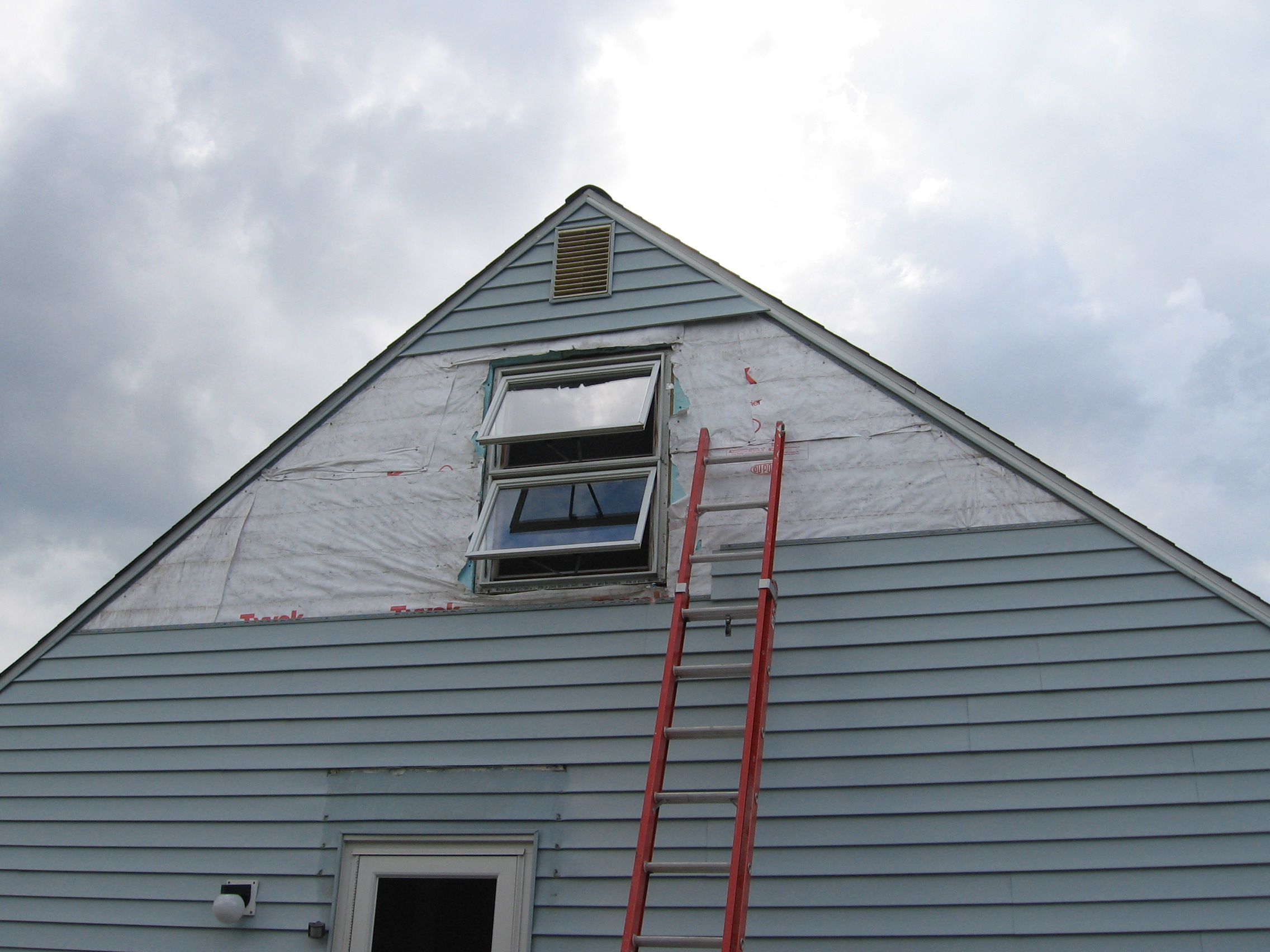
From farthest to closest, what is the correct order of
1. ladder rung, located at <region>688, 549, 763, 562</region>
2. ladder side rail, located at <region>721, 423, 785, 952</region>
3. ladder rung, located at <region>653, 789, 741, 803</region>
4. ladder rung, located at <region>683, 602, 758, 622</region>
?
ladder rung, located at <region>688, 549, 763, 562</region>, ladder rung, located at <region>683, 602, 758, 622</region>, ladder rung, located at <region>653, 789, 741, 803</region>, ladder side rail, located at <region>721, 423, 785, 952</region>

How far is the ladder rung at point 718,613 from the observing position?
5.05m

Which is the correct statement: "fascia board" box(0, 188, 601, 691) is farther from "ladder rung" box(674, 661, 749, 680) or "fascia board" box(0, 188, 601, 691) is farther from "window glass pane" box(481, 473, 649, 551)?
"ladder rung" box(674, 661, 749, 680)

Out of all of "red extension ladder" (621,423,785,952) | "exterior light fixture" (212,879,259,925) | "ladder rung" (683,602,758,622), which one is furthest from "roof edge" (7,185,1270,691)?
"exterior light fixture" (212,879,259,925)

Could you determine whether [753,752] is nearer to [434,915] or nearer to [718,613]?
[718,613]

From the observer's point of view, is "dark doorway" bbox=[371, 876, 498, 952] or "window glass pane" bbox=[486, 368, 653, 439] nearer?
"dark doorway" bbox=[371, 876, 498, 952]

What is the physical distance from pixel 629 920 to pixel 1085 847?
2145 mm

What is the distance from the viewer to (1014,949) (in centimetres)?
446

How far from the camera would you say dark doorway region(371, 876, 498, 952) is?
5.12m

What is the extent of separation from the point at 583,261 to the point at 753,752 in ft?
12.0

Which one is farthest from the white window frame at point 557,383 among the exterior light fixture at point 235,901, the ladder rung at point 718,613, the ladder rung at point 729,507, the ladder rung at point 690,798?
the exterior light fixture at point 235,901

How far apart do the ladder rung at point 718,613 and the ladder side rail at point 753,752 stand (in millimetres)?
123

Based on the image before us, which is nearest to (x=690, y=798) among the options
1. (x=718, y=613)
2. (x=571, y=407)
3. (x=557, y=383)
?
(x=718, y=613)

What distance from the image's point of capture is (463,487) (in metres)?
6.22

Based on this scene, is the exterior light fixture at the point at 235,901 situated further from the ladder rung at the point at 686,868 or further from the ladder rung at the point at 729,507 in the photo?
the ladder rung at the point at 729,507
